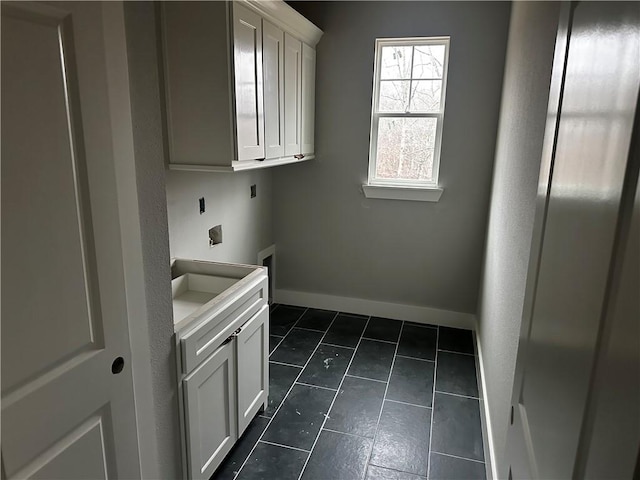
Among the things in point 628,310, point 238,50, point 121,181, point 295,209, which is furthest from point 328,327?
point 628,310

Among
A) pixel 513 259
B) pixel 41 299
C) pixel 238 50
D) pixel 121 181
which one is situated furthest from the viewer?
pixel 238 50

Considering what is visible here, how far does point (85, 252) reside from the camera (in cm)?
113

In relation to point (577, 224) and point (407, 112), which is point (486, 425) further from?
point (407, 112)

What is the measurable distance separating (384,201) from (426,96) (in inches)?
35.6

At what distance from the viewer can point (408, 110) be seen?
3.39 meters

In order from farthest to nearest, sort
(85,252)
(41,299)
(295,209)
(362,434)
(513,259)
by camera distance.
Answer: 1. (295,209)
2. (362,434)
3. (513,259)
4. (85,252)
5. (41,299)

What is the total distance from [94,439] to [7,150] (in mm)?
837

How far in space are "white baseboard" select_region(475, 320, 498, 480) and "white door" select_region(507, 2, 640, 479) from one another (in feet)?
3.86

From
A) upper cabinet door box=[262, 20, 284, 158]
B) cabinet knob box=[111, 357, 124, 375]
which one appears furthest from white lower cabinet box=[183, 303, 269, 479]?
upper cabinet door box=[262, 20, 284, 158]

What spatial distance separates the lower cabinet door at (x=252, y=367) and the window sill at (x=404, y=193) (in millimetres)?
1627

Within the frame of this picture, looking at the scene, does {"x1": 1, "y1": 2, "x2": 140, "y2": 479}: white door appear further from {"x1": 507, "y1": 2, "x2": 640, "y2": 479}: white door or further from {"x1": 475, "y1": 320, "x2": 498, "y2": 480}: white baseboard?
{"x1": 475, "y1": 320, "x2": 498, "y2": 480}: white baseboard

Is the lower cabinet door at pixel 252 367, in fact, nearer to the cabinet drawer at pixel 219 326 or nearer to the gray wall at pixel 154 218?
the cabinet drawer at pixel 219 326

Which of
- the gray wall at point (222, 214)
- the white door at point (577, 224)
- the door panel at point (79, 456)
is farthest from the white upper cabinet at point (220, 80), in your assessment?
the white door at point (577, 224)

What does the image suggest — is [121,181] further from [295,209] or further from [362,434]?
[295,209]
